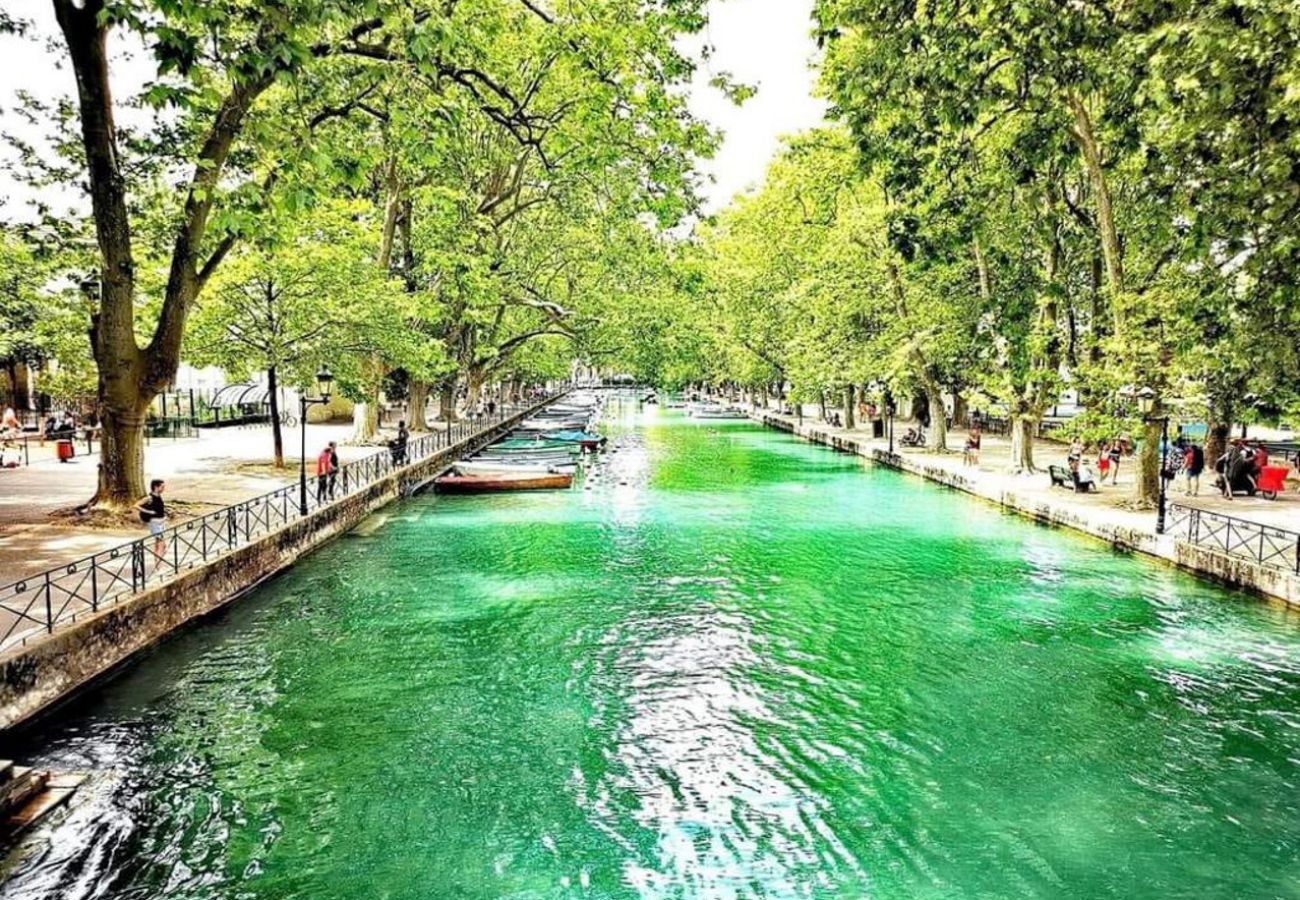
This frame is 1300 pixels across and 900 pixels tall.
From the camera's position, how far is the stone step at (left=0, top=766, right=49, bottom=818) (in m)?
8.98

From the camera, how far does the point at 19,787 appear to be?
30.3ft

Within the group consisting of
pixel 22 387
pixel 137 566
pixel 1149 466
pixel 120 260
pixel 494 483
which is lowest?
pixel 494 483

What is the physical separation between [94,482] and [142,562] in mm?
14490

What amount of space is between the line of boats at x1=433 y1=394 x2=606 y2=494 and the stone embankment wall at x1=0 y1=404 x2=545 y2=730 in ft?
33.8

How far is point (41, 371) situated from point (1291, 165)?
53809 mm

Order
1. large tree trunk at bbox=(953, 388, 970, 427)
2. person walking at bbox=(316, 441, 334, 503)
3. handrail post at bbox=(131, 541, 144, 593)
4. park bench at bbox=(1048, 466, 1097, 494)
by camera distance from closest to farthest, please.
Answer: handrail post at bbox=(131, 541, 144, 593), person walking at bbox=(316, 441, 334, 503), park bench at bbox=(1048, 466, 1097, 494), large tree trunk at bbox=(953, 388, 970, 427)

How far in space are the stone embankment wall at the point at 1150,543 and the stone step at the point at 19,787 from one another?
65.2ft

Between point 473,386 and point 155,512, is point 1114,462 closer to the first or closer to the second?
point 155,512

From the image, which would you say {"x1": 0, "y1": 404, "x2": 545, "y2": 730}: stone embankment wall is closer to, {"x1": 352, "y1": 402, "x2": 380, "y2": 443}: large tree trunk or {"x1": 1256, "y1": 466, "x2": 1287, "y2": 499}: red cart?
{"x1": 352, "y1": 402, "x2": 380, "y2": 443}: large tree trunk

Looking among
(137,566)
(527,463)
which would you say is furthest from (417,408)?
(137,566)

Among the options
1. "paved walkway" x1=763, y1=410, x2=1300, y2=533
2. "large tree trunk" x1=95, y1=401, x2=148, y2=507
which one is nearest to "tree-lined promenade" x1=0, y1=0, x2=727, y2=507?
"large tree trunk" x1=95, y1=401, x2=148, y2=507

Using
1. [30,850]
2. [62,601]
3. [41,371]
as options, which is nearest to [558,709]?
[30,850]

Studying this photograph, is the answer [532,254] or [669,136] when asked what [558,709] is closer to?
[669,136]

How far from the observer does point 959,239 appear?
45.5ft
